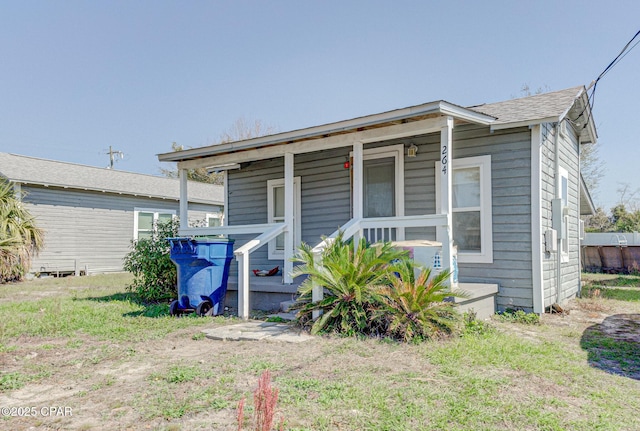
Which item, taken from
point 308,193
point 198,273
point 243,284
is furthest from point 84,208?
point 243,284

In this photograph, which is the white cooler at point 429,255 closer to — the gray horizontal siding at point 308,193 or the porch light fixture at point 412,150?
the porch light fixture at point 412,150

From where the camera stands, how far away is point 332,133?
6.31 meters

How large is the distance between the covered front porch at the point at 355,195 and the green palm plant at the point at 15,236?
6.66 meters

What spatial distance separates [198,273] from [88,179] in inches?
465

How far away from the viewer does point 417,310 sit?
177 inches

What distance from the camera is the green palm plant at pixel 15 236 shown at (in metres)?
11.2

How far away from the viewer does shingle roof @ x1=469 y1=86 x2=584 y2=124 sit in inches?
240

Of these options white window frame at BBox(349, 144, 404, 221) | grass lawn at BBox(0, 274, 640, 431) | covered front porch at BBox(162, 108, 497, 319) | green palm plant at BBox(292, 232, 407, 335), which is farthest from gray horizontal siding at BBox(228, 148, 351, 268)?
grass lawn at BBox(0, 274, 640, 431)

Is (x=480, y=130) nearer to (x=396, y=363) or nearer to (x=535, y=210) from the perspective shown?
(x=535, y=210)

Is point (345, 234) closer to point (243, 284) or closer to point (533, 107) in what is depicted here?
point (243, 284)

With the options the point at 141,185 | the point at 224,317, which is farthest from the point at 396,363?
the point at 141,185

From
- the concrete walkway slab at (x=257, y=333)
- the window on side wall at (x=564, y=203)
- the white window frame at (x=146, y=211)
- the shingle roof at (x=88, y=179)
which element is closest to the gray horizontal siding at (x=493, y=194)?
the window on side wall at (x=564, y=203)

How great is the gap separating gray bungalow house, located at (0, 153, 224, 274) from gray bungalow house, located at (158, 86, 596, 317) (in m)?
6.70

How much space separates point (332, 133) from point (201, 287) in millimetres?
2915
